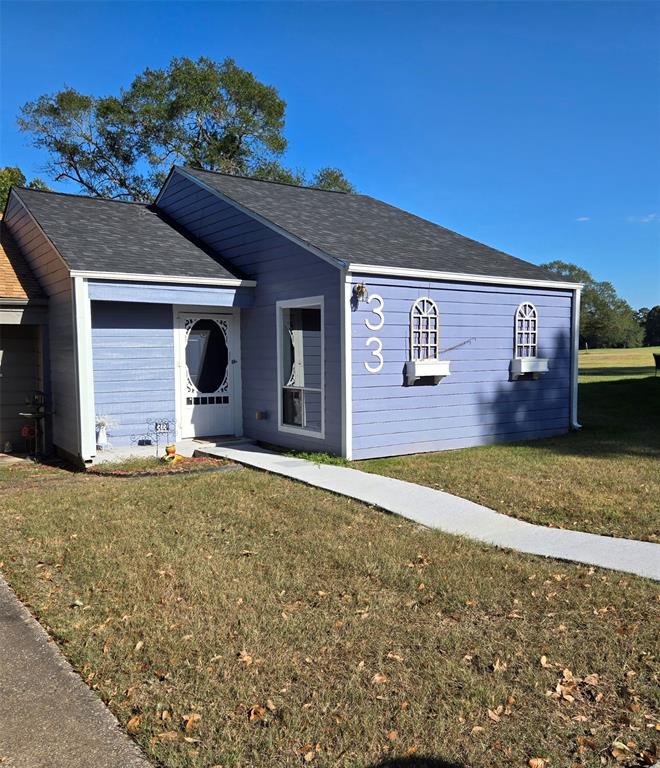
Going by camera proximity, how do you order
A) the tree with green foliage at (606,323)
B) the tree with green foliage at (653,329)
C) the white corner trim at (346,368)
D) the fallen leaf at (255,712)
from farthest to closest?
the tree with green foliage at (606,323) < the tree with green foliage at (653,329) < the white corner trim at (346,368) < the fallen leaf at (255,712)

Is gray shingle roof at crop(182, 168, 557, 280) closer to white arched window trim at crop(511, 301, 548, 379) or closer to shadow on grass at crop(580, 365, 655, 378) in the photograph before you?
white arched window trim at crop(511, 301, 548, 379)

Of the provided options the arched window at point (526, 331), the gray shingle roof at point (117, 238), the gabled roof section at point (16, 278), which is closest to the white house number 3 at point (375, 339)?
the gray shingle roof at point (117, 238)

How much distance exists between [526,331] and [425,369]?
8.84 feet

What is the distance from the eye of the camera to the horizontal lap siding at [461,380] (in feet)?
31.2

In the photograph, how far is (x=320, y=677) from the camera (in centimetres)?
350

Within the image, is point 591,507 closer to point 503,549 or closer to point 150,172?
point 503,549

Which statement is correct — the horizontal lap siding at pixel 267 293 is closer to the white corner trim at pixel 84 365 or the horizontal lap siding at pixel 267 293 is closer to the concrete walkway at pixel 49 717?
the white corner trim at pixel 84 365

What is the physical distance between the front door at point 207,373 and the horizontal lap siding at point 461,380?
9.47 ft

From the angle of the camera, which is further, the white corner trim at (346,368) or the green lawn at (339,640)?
the white corner trim at (346,368)

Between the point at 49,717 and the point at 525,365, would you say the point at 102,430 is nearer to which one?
the point at 525,365

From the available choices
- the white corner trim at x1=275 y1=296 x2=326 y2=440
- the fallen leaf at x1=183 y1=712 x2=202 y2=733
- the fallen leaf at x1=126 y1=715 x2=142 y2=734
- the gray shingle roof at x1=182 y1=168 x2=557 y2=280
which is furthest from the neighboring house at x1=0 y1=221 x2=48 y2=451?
the fallen leaf at x1=183 y1=712 x2=202 y2=733

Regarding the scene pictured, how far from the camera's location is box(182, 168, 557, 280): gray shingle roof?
10000 mm

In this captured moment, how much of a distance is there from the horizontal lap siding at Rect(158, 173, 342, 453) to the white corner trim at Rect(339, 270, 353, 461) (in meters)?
0.11

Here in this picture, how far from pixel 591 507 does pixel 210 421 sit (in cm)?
644
